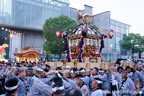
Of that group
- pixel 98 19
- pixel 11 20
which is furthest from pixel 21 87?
pixel 98 19

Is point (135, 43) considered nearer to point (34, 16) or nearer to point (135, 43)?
point (135, 43)

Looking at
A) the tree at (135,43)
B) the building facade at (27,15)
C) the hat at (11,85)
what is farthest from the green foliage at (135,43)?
the hat at (11,85)

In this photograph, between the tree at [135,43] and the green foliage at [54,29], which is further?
the tree at [135,43]

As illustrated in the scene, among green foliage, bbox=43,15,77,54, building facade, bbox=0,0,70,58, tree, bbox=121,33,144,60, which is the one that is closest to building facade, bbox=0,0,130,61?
building facade, bbox=0,0,70,58

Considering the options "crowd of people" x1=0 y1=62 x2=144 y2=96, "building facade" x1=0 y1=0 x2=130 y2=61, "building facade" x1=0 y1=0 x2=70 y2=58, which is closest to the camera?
"crowd of people" x1=0 y1=62 x2=144 y2=96

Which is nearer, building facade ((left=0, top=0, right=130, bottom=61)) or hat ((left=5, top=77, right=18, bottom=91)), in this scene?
hat ((left=5, top=77, right=18, bottom=91))

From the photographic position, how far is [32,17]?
30.4 metres

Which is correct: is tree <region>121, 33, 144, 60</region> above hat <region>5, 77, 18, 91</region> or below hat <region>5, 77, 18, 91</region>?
above

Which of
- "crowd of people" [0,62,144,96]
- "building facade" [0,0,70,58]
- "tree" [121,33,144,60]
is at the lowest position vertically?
"crowd of people" [0,62,144,96]

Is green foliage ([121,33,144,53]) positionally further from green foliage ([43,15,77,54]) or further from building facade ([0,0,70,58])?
green foliage ([43,15,77,54])

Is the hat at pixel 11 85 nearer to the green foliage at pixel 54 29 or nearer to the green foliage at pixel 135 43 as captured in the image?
the green foliage at pixel 54 29

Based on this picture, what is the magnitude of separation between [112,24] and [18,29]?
25.5m

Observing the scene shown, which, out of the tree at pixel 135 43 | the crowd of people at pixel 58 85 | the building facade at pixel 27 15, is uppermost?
the building facade at pixel 27 15

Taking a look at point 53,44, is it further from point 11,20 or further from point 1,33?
→ point 1,33
